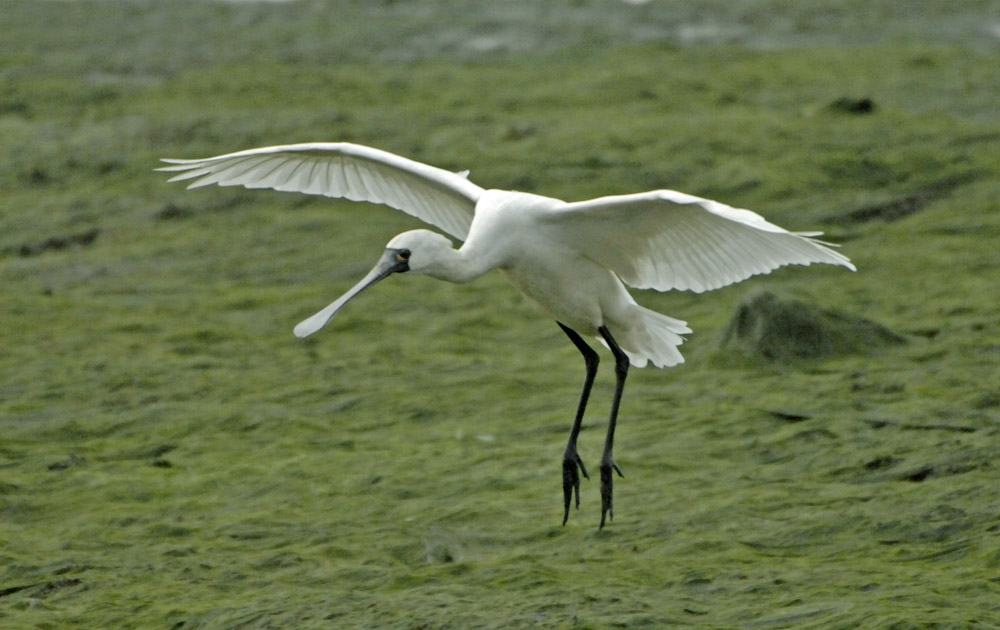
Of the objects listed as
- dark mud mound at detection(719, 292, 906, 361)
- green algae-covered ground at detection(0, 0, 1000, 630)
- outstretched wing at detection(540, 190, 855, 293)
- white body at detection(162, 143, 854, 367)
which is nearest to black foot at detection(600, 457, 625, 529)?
green algae-covered ground at detection(0, 0, 1000, 630)

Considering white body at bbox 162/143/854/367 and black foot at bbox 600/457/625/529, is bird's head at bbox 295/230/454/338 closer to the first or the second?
white body at bbox 162/143/854/367

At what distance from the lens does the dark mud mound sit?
7.24 metres

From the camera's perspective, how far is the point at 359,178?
19.3 ft

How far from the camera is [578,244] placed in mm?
5098

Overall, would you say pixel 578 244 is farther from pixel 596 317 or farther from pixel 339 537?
pixel 339 537

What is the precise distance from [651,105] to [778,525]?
7508mm

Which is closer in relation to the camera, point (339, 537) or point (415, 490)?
point (339, 537)

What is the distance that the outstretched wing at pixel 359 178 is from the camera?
5594mm

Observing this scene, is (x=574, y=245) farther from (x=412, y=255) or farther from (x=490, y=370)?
(x=490, y=370)

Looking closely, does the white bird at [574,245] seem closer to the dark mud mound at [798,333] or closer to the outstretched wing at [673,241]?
the outstretched wing at [673,241]

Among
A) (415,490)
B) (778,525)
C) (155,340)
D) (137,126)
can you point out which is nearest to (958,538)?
(778,525)

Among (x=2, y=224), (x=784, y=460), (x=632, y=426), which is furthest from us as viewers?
(x=2, y=224)

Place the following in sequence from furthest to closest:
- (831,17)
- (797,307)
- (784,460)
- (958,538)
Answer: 1. (831,17)
2. (797,307)
3. (784,460)
4. (958,538)

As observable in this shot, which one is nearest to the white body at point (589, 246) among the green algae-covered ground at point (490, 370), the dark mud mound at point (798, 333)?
the green algae-covered ground at point (490, 370)
